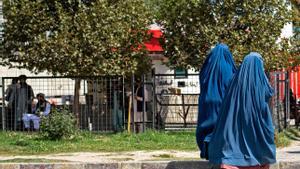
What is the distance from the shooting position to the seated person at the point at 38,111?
56.0 feet

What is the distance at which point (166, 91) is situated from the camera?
1839cm

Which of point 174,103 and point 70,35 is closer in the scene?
point 70,35

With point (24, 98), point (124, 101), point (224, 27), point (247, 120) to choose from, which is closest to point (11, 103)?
point (24, 98)

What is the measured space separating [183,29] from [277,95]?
3159 millimetres

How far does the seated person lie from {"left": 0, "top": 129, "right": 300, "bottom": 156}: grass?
407 millimetres

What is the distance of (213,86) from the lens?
7152 millimetres

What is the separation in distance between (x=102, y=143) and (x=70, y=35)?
3.91m

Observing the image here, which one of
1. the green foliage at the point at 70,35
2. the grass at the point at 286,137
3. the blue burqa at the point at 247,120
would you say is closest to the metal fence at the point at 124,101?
the grass at the point at 286,137

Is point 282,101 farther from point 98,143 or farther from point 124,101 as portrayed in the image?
point 98,143

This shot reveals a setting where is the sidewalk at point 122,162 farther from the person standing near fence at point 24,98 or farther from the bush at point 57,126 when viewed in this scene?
the person standing near fence at point 24,98

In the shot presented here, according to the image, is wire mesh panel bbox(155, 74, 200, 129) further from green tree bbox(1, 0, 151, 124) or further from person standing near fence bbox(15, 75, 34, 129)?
person standing near fence bbox(15, 75, 34, 129)

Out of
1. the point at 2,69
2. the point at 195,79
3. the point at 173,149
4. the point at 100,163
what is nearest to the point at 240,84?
the point at 100,163

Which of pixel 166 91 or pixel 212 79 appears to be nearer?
pixel 212 79

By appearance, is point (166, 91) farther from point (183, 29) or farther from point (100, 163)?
point (100, 163)
